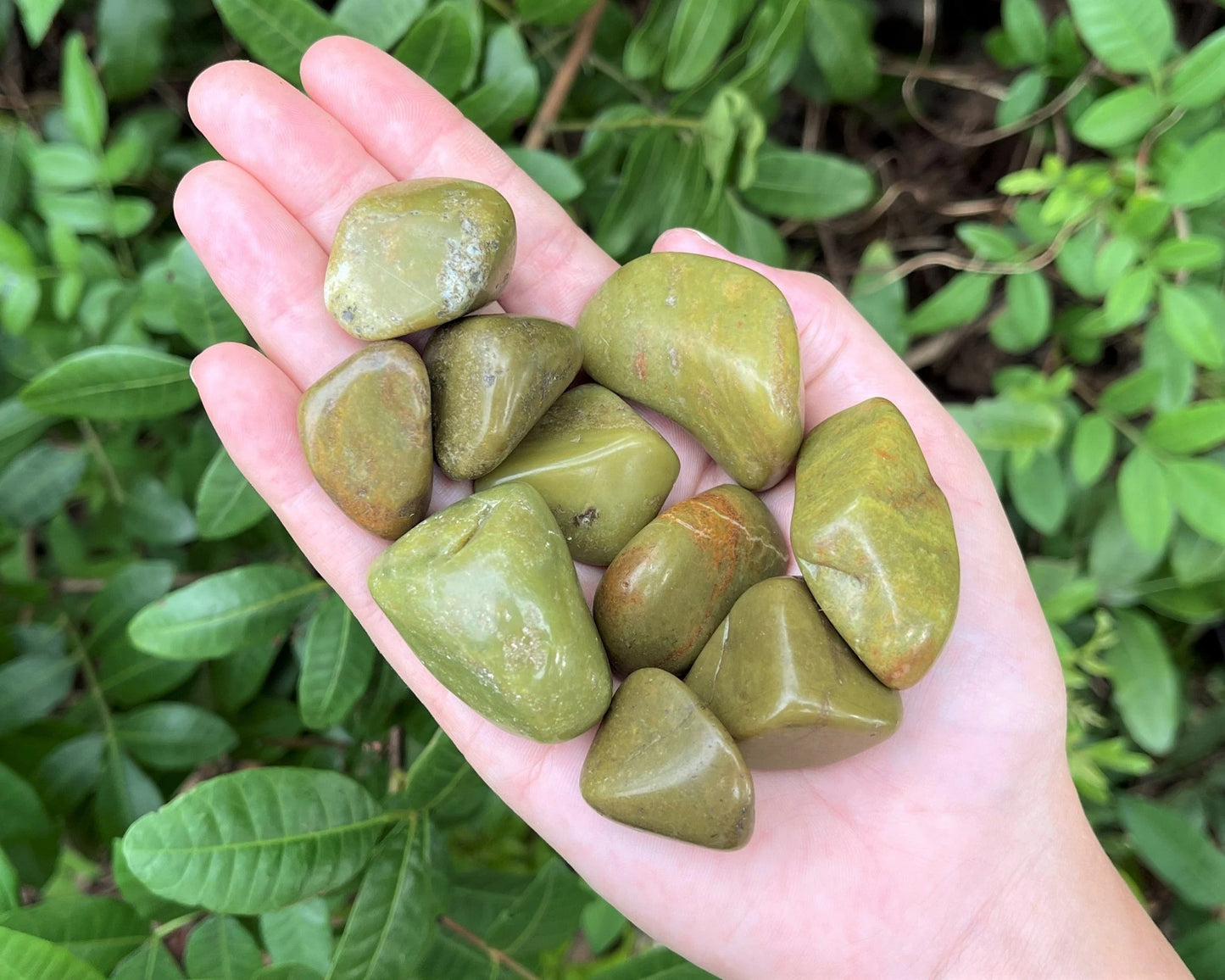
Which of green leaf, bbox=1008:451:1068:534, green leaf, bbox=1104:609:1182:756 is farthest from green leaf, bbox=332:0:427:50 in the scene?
green leaf, bbox=1104:609:1182:756

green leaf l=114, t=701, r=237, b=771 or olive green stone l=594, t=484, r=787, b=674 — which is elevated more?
olive green stone l=594, t=484, r=787, b=674

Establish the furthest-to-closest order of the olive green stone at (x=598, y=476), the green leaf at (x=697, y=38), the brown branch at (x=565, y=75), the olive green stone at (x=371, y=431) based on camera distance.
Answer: the brown branch at (x=565, y=75) < the green leaf at (x=697, y=38) < the olive green stone at (x=598, y=476) < the olive green stone at (x=371, y=431)

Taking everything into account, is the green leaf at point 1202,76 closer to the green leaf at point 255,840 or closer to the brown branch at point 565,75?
the brown branch at point 565,75

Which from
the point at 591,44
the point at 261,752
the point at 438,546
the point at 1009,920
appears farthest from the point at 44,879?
the point at 591,44

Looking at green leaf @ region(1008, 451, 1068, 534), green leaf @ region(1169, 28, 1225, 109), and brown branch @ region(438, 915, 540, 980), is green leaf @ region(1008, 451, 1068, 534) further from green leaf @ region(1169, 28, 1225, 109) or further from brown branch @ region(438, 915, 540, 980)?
brown branch @ region(438, 915, 540, 980)

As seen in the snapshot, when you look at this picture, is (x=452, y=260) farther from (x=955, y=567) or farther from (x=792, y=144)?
(x=792, y=144)

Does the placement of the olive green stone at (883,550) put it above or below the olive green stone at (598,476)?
above

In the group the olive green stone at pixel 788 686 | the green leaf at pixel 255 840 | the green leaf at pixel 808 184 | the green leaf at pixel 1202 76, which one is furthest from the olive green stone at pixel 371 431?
the green leaf at pixel 1202 76
